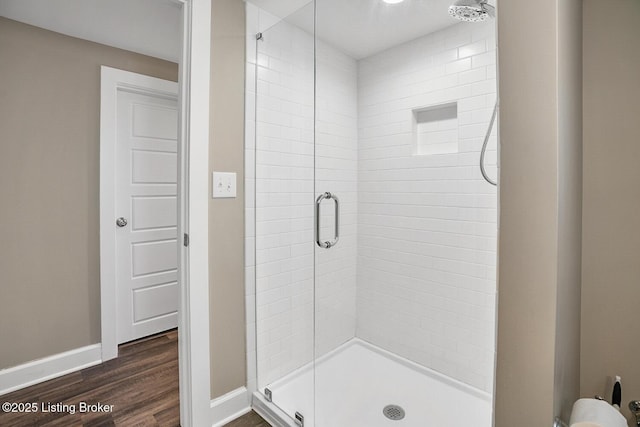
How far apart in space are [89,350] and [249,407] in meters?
1.35

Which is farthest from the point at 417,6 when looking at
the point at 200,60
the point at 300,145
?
the point at 200,60

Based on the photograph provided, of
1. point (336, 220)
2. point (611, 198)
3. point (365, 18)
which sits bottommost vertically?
point (336, 220)

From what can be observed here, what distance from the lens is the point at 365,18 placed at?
1.80m

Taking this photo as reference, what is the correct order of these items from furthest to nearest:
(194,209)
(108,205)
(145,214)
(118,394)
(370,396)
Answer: (145,214), (108,205), (118,394), (370,396), (194,209)

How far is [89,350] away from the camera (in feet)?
7.22

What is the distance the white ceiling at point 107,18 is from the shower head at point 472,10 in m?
1.46

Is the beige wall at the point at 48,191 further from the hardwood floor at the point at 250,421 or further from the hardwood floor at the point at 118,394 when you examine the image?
the hardwood floor at the point at 250,421

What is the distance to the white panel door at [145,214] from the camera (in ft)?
8.01

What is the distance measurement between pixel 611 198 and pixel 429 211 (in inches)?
38.6

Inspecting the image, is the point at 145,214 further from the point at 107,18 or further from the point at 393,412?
the point at 393,412

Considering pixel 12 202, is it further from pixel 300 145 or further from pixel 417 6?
pixel 417 6

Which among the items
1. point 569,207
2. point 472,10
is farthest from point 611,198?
point 472,10

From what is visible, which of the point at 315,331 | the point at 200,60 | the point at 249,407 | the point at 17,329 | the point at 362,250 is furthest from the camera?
the point at 362,250

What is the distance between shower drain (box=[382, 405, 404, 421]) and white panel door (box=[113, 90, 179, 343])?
1.90m
